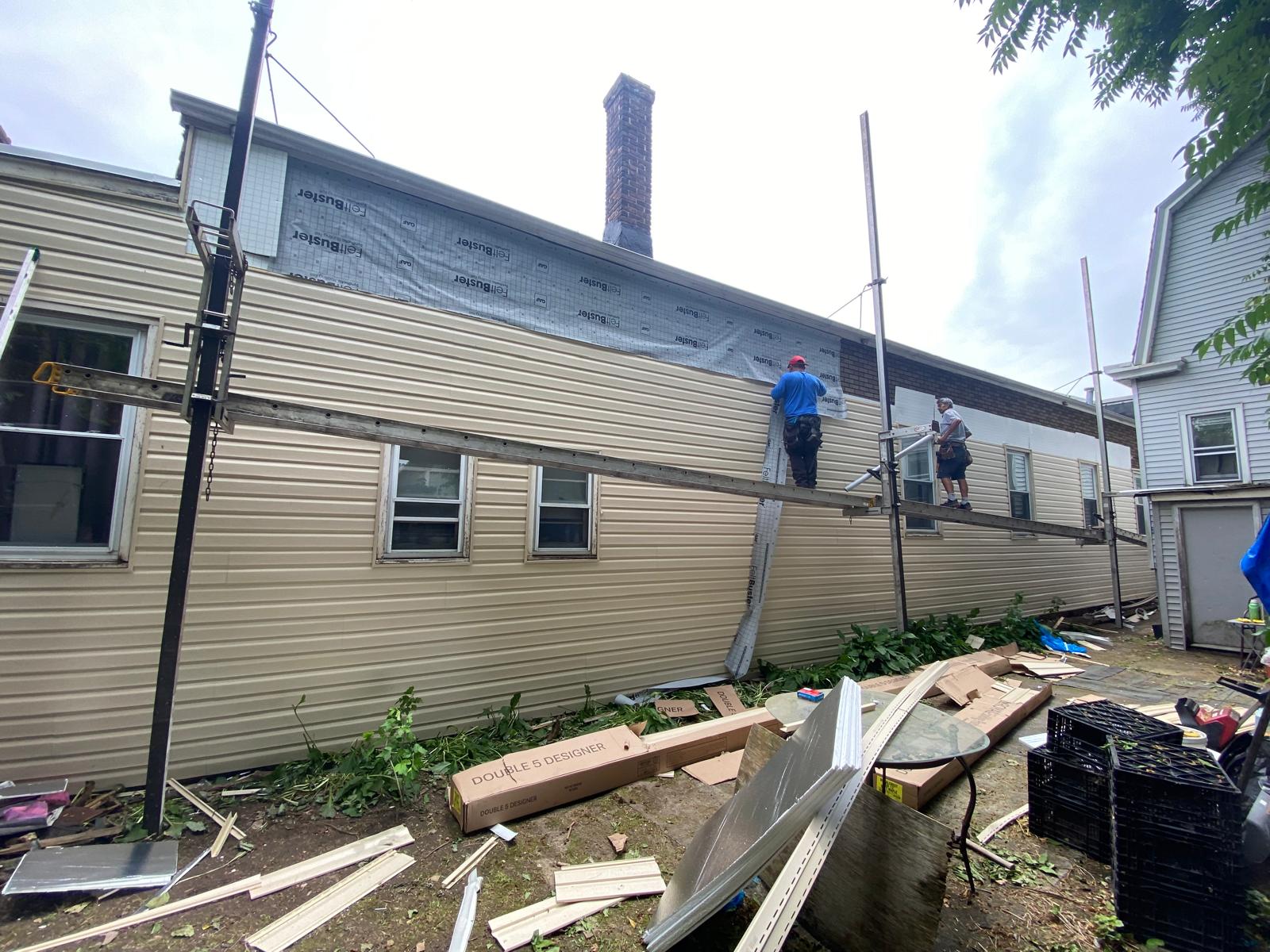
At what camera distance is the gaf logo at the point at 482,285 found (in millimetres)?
5488

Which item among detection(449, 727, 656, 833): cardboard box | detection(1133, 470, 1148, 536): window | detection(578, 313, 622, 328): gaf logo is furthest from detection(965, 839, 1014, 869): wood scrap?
detection(1133, 470, 1148, 536): window

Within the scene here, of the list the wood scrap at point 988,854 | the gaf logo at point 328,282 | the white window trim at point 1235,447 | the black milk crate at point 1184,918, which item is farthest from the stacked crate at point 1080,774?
the white window trim at point 1235,447

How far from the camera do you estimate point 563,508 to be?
5941 mm

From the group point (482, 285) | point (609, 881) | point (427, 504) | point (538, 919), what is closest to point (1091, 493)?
point (482, 285)

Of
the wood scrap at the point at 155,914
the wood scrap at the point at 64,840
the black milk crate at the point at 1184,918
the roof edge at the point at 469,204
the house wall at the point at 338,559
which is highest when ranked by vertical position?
the roof edge at the point at 469,204

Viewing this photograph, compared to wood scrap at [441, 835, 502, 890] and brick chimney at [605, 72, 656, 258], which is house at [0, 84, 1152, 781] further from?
wood scrap at [441, 835, 502, 890]

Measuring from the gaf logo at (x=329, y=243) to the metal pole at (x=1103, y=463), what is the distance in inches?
576

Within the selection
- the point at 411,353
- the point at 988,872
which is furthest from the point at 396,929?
the point at 411,353

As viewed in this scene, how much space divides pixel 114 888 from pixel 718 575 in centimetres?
569

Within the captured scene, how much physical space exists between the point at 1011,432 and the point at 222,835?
1363 centimetres

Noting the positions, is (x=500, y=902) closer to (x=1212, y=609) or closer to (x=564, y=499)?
(x=564, y=499)

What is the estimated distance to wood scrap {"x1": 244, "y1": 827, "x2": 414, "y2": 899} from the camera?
3.07 m

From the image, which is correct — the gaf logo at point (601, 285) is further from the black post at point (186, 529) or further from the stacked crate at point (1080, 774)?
the stacked crate at point (1080, 774)

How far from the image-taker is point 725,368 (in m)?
7.32
